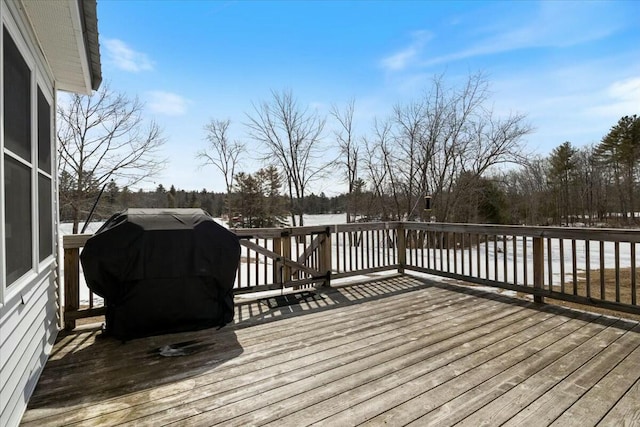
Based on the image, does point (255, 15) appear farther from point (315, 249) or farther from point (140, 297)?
point (140, 297)

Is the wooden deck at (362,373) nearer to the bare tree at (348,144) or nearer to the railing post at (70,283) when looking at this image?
the railing post at (70,283)

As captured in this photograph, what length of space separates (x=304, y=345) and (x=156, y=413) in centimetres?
124

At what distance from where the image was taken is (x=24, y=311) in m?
1.99

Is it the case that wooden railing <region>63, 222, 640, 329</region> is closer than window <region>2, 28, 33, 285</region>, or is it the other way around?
window <region>2, 28, 33, 285</region>

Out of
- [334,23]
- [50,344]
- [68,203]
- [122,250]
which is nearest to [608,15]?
[334,23]

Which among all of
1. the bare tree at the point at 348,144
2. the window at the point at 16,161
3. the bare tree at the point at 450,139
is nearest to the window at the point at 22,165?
the window at the point at 16,161

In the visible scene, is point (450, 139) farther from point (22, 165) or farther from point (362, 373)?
point (22, 165)

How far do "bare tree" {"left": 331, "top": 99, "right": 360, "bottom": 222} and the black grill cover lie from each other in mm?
10865

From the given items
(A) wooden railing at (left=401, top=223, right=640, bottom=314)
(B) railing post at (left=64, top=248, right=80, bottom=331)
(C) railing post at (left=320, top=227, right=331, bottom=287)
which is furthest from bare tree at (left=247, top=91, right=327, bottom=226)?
(B) railing post at (left=64, top=248, right=80, bottom=331)

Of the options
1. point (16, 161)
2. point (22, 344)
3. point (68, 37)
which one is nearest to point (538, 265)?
point (22, 344)

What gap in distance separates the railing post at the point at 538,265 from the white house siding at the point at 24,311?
478 centimetres

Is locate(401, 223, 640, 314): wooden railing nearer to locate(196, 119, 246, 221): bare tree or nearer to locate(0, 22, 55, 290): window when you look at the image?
locate(0, 22, 55, 290): window

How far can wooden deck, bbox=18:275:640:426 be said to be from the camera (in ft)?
5.95

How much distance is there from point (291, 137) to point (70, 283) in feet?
39.7
